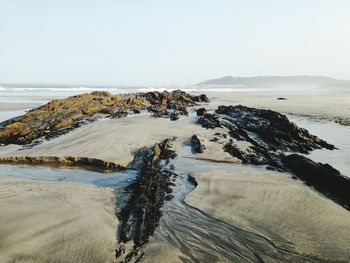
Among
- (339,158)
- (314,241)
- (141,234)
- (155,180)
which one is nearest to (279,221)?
(314,241)

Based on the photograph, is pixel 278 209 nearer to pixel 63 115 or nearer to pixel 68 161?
pixel 68 161

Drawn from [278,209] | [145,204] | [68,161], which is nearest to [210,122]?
[68,161]

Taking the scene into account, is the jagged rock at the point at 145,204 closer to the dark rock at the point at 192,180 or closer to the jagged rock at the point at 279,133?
the dark rock at the point at 192,180

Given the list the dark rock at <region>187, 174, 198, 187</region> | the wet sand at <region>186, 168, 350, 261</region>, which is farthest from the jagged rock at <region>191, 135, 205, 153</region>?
the dark rock at <region>187, 174, 198, 187</region>

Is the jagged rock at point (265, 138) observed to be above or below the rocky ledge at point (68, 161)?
above

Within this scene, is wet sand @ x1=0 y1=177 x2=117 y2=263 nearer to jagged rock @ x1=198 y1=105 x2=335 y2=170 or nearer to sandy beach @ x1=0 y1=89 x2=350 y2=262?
sandy beach @ x1=0 y1=89 x2=350 y2=262

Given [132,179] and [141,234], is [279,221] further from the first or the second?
[132,179]

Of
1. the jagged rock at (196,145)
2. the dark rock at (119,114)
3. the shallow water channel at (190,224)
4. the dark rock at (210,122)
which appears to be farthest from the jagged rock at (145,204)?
the dark rock at (119,114)
